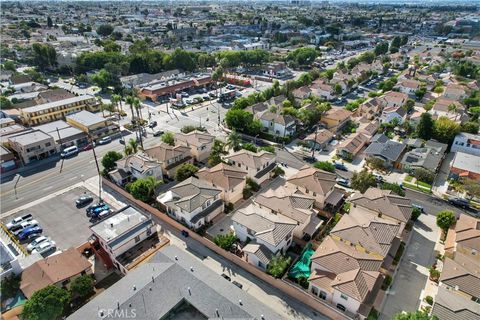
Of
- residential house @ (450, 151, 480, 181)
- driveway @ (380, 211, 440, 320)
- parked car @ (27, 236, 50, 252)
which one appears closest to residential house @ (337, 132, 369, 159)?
residential house @ (450, 151, 480, 181)

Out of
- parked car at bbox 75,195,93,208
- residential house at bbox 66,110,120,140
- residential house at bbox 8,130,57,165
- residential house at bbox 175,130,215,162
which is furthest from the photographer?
residential house at bbox 66,110,120,140

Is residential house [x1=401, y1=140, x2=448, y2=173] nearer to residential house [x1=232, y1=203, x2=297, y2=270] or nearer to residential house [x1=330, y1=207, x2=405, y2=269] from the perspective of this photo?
residential house [x1=330, y1=207, x2=405, y2=269]

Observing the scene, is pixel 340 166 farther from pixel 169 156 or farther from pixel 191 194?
pixel 169 156

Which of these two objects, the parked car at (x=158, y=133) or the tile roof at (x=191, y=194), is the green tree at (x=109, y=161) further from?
the parked car at (x=158, y=133)

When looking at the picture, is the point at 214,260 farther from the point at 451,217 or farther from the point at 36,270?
the point at 451,217

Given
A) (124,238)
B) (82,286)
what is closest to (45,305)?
(82,286)

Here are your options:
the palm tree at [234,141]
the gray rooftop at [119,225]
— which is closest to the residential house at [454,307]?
the gray rooftop at [119,225]

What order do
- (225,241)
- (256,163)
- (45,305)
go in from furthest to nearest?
(256,163), (225,241), (45,305)
